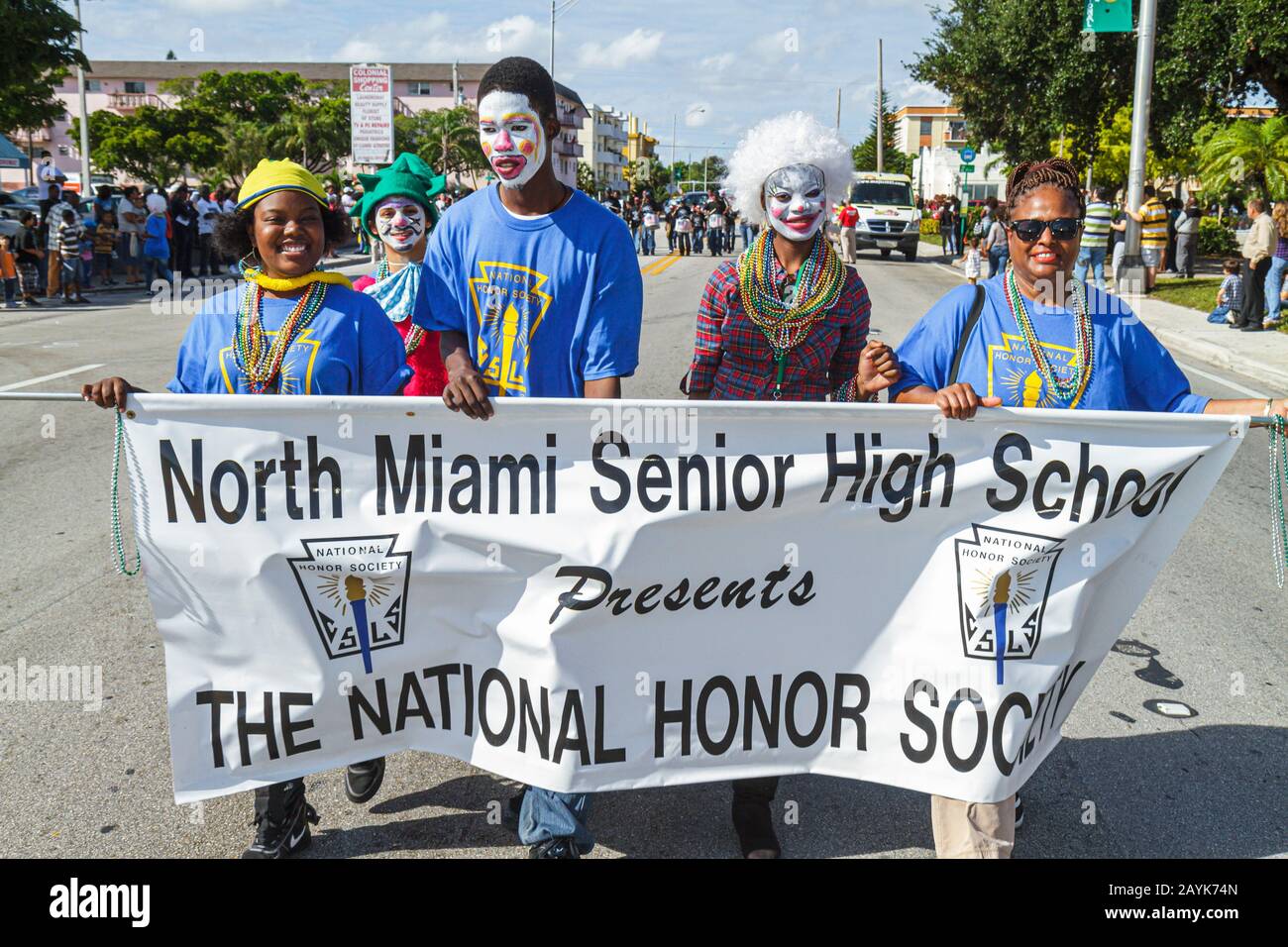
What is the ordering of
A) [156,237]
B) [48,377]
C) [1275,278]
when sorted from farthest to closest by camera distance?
[156,237]
[1275,278]
[48,377]

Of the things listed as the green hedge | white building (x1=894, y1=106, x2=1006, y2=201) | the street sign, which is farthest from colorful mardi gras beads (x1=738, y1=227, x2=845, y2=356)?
white building (x1=894, y1=106, x2=1006, y2=201)

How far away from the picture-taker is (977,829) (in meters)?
3.13

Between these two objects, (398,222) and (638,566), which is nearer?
(638,566)

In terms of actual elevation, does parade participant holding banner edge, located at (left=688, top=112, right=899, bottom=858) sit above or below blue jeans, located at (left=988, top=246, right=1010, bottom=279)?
→ below

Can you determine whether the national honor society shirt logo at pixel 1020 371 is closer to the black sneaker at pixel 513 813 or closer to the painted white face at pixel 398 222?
the black sneaker at pixel 513 813

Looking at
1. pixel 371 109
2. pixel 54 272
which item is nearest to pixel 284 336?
pixel 54 272

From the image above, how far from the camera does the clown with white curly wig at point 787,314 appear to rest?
367 centimetres

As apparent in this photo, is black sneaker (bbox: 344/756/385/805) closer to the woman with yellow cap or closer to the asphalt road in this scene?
the asphalt road

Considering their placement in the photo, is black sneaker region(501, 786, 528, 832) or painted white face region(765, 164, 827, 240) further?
painted white face region(765, 164, 827, 240)

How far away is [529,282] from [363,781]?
1703 millimetres

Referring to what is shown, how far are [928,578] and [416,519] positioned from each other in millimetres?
1456

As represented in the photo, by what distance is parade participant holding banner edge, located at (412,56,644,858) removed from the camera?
336cm

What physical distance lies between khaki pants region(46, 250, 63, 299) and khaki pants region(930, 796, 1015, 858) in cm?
1991

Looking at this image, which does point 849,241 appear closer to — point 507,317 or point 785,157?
point 785,157
